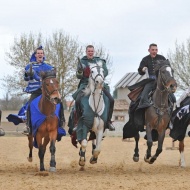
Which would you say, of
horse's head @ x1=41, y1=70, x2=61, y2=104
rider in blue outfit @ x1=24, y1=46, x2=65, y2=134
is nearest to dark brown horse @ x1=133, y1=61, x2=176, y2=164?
rider in blue outfit @ x1=24, y1=46, x2=65, y2=134

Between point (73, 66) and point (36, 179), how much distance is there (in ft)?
124

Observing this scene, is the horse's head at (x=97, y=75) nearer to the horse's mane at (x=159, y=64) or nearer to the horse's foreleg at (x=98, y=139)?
the horse's foreleg at (x=98, y=139)

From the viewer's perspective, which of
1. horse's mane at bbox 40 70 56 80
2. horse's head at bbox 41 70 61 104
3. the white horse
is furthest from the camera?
the white horse

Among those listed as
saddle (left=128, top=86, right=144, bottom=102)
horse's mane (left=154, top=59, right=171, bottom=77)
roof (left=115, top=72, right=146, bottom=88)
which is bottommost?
saddle (left=128, top=86, right=144, bottom=102)

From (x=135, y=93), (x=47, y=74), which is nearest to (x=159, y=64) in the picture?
(x=135, y=93)

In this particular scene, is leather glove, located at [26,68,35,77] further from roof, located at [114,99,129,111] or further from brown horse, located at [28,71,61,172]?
roof, located at [114,99,129,111]

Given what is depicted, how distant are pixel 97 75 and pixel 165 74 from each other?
1.78 meters

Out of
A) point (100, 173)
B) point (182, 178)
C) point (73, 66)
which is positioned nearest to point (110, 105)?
point (100, 173)

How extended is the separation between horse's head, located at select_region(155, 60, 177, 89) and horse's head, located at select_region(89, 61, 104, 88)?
156cm

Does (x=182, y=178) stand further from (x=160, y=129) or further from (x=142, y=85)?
(x=142, y=85)

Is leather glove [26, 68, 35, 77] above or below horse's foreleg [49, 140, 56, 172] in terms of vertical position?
above

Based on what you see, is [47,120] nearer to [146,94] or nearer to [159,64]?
[146,94]

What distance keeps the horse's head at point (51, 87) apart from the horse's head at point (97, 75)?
898mm

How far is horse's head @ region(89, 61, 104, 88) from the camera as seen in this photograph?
12.7 meters
